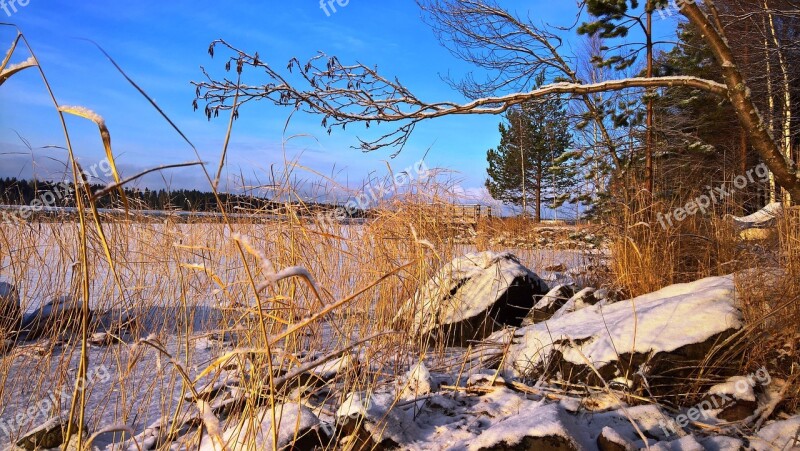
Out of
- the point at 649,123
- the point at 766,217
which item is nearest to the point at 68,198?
the point at 766,217

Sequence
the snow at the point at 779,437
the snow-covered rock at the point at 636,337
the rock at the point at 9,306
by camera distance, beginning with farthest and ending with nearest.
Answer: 1. the rock at the point at 9,306
2. the snow-covered rock at the point at 636,337
3. the snow at the point at 779,437

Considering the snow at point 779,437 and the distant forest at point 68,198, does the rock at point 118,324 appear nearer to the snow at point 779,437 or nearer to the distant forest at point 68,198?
the distant forest at point 68,198

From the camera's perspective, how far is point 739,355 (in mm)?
2346

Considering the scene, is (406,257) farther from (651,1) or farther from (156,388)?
(651,1)

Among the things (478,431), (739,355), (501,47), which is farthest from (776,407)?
(501,47)

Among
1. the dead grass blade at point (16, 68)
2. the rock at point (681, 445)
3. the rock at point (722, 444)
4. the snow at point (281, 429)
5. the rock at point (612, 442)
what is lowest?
the rock at point (722, 444)

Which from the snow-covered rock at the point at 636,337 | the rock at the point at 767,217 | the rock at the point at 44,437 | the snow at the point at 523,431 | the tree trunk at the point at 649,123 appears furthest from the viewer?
the tree trunk at the point at 649,123

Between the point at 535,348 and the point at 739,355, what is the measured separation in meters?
0.96

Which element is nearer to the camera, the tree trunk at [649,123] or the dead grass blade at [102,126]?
the dead grass blade at [102,126]

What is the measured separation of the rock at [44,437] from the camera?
6.53 ft

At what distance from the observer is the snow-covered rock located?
2244 millimetres

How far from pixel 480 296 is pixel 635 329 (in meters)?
1.55

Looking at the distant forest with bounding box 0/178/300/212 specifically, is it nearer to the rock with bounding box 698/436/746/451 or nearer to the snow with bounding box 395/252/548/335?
the snow with bounding box 395/252/548/335

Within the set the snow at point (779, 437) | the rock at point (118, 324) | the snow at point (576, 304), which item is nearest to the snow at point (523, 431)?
the snow at point (779, 437)
